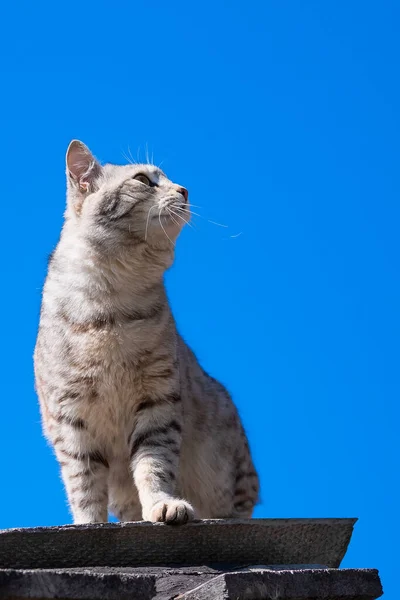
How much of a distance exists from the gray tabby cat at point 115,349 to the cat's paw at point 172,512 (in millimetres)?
306

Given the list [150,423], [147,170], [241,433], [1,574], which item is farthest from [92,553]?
[241,433]

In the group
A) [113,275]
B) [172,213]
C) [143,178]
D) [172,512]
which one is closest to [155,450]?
[113,275]

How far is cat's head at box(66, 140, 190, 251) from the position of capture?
194 inches

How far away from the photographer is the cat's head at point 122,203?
4922 millimetres

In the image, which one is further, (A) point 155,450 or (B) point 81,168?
(B) point 81,168

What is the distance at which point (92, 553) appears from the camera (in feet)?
8.66

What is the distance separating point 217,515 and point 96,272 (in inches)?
72.2

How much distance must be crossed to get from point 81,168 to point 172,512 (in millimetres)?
2435

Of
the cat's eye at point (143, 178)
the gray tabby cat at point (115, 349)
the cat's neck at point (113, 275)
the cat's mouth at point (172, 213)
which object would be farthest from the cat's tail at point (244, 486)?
the cat's eye at point (143, 178)

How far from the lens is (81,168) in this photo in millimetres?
5211

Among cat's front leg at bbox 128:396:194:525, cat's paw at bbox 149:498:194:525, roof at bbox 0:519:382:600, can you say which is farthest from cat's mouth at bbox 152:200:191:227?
roof at bbox 0:519:382:600

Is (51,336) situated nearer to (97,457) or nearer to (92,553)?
(97,457)

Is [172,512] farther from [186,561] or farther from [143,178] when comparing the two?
[143,178]

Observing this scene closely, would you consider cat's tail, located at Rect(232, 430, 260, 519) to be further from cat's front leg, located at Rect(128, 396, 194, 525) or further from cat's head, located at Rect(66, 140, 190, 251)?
cat's head, located at Rect(66, 140, 190, 251)
